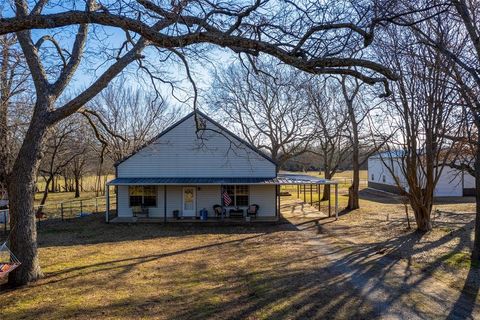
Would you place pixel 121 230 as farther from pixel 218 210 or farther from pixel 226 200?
pixel 226 200

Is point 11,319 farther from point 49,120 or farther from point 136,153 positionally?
point 136,153

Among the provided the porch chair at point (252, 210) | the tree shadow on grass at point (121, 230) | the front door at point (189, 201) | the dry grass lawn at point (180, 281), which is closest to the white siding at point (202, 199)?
the front door at point (189, 201)

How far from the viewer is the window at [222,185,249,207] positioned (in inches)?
866

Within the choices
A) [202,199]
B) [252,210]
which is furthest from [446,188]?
[202,199]

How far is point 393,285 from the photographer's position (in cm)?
881

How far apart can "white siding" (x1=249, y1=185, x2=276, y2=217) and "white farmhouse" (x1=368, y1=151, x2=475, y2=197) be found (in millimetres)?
10117

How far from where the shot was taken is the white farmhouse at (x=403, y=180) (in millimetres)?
32844

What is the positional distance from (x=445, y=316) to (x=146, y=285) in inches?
246

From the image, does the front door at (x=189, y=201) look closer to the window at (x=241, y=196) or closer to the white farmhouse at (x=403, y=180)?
the window at (x=241, y=196)

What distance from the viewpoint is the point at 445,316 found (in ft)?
22.6

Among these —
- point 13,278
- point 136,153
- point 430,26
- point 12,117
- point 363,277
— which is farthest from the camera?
point 136,153

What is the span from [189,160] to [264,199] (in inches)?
191

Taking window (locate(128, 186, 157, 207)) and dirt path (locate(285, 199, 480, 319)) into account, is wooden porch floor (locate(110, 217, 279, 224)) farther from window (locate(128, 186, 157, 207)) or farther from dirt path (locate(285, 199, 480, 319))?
dirt path (locate(285, 199, 480, 319))

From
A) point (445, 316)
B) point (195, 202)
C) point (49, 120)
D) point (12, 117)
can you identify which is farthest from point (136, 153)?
point (445, 316)
